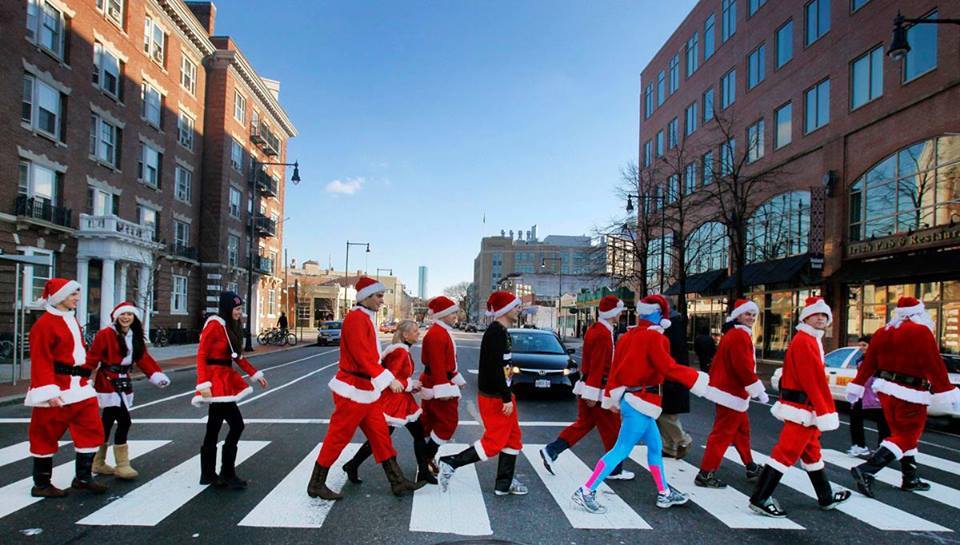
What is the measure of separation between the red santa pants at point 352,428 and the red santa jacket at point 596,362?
2.05m

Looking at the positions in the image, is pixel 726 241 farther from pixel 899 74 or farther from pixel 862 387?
pixel 862 387

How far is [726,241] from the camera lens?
30.4 m

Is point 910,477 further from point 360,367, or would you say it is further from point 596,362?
point 360,367

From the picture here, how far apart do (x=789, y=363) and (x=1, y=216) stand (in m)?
23.0

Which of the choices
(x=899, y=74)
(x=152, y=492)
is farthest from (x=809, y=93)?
(x=152, y=492)

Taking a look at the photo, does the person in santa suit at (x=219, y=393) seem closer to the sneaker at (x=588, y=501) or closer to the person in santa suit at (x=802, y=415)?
the sneaker at (x=588, y=501)

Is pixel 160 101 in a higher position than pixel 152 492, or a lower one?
higher

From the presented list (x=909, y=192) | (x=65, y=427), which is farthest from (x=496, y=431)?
(x=909, y=192)

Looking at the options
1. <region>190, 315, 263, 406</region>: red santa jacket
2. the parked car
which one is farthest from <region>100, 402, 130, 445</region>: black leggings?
the parked car

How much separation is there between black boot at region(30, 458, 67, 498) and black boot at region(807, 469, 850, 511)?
638 cm

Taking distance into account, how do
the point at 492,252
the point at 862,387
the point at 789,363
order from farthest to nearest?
the point at 492,252
the point at 862,387
the point at 789,363

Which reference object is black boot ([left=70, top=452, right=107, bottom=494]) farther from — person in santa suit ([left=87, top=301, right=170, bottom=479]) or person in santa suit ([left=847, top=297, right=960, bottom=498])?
person in santa suit ([left=847, top=297, right=960, bottom=498])

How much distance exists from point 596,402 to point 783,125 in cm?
2428

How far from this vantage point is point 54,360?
5.27 metres
